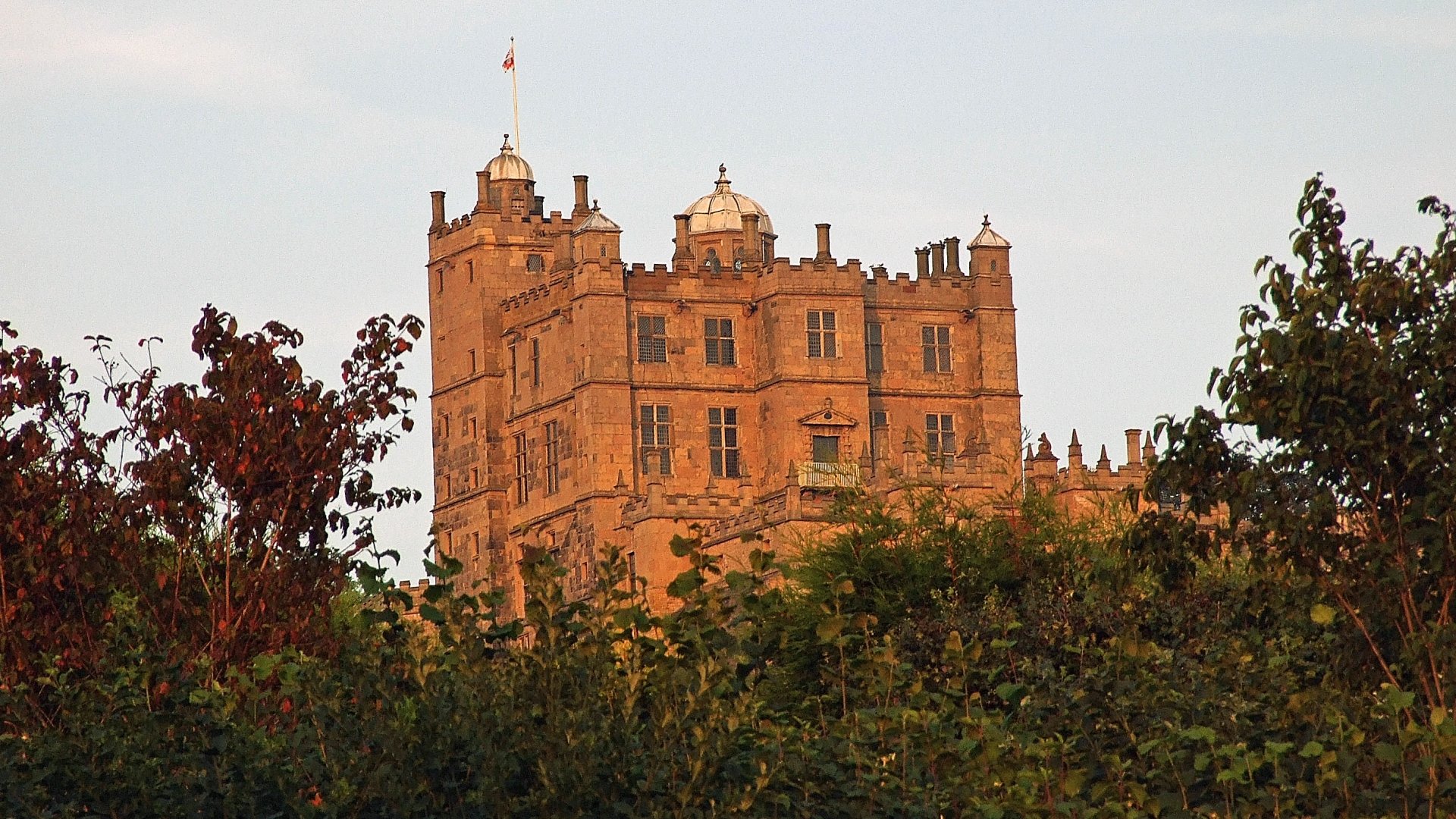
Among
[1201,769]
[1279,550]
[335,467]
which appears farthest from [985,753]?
[335,467]

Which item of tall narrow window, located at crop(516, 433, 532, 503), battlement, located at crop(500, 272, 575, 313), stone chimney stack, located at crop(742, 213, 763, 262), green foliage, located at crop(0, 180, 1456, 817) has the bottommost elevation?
green foliage, located at crop(0, 180, 1456, 817)

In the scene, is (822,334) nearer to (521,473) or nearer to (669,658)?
(521,473)

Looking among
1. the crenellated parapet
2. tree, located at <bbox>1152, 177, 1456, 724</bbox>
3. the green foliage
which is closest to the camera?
the green foliage

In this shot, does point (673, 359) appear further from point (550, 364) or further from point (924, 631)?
point (924, 631)

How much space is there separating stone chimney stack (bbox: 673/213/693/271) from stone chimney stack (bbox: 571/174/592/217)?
2795 millimetres

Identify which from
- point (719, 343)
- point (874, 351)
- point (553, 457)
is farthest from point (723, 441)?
point (874, 351)

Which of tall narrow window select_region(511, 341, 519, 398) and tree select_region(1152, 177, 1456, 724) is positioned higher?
tall narrow window select_region(511, 341, 519, 398)

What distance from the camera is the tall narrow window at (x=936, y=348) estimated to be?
81.8 m

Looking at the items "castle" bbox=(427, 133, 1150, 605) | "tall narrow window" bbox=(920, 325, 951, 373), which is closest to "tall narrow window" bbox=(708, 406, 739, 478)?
"castle" bbox=(427, 133, 1150, 605)

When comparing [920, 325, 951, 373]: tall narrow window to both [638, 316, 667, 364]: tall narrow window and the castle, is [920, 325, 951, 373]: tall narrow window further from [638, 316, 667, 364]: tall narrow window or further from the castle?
[638, 316, 667, 364]: tall narrow window

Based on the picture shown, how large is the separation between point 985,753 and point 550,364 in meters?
65.3

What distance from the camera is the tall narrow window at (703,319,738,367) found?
79.8 m

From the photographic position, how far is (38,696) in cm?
1881

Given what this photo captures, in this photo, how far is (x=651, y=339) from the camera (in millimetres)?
79188
